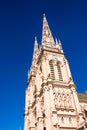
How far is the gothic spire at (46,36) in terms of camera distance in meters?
52.2

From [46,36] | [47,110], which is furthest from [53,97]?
[46,36]

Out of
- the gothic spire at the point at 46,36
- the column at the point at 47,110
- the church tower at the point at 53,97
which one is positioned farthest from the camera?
the gothic spire at the point at 46,36

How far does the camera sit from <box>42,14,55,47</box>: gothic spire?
171 ft

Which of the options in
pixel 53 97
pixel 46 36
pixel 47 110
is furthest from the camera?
pixel 46 36

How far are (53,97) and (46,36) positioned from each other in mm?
25898

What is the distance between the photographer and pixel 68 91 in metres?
39.3

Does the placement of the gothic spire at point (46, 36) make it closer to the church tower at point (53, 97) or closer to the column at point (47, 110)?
the church tower at point (53, 97)

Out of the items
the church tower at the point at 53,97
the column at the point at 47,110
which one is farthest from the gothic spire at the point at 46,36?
the column at the point at 47,110

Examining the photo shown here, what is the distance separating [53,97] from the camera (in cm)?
3594

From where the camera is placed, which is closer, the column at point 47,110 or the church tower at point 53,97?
the column at point 47,110

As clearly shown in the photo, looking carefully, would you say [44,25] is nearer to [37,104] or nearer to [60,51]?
[60,51]

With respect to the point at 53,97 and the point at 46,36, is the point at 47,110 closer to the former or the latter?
the point at 53,97

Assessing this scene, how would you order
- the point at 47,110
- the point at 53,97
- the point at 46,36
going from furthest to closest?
the point at 46,36 < the point at 53,97 < the point at 47,110

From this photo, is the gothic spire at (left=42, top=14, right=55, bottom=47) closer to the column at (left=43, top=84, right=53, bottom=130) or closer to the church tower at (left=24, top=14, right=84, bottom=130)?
the church tower at (left=24, top=14, right=84, bottom=130)
